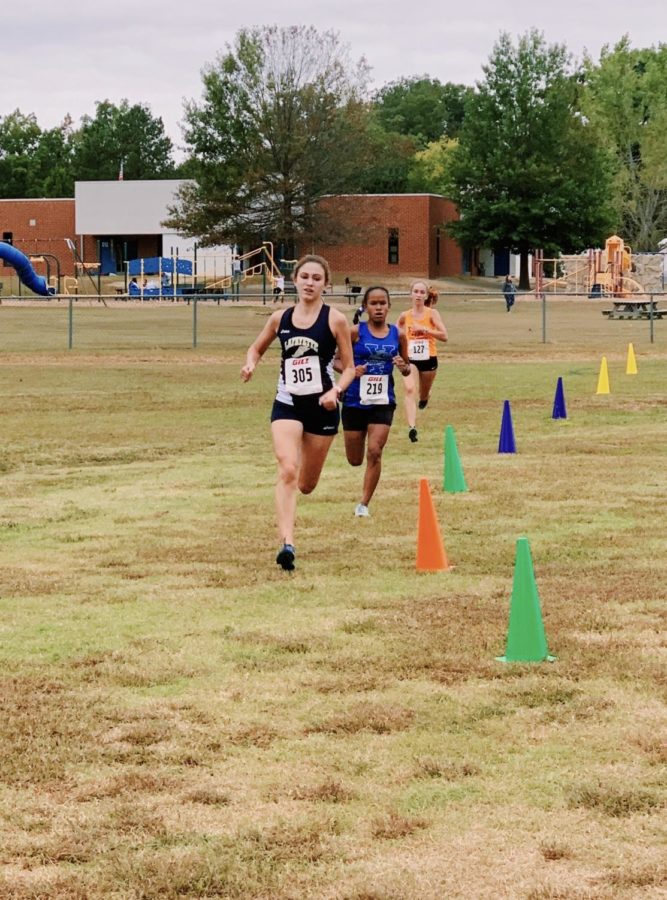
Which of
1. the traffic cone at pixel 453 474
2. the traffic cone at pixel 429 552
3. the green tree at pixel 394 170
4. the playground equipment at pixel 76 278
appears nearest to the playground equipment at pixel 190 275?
the playground equipment at pixel 76 278

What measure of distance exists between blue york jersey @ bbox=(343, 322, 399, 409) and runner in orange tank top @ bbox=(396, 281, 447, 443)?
4.28 m

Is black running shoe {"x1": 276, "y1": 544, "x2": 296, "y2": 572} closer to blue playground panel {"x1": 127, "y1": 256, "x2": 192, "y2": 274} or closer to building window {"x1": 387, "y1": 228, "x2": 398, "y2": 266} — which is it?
blue playground panel {"x1": 127, "y1": 256, "x2": 192, "y2": 274}

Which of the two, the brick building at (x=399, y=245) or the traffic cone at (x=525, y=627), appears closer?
the traffic cone at (x=525, y=627)

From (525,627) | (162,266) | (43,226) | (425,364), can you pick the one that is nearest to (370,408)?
(525,627)

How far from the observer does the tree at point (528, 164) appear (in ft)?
276

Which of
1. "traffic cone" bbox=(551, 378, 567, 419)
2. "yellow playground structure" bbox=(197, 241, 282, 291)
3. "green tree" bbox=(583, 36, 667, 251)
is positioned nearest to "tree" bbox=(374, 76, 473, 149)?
"green tree" bbox=(583, 36, 667, 251)

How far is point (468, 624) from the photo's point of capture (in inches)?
318

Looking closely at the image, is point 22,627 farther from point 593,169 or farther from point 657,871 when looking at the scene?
point 593,169

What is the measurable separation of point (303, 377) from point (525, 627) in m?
3.15

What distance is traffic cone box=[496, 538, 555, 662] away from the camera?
7.16 m

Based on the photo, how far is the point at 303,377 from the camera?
9.88 m

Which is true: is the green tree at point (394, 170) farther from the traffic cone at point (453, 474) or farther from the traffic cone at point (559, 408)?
the traffic cone at point (453, 474)

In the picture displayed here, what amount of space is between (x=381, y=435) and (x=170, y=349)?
82.7ft

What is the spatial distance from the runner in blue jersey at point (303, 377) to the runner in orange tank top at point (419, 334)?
7266 millimetres
